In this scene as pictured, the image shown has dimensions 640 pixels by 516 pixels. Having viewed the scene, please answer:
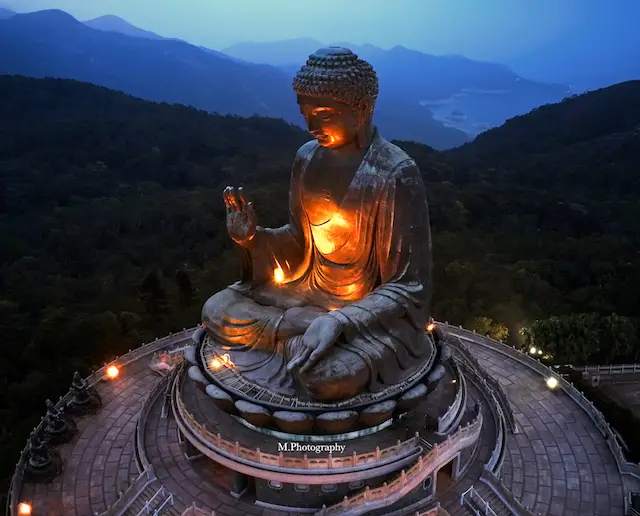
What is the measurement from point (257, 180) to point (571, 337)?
29824 millimetres

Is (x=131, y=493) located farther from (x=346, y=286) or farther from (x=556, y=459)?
(x=556, y=459)

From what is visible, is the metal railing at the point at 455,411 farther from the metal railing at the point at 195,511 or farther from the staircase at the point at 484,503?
the metal railing at the point at 195,511

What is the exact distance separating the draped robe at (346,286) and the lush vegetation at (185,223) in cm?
710

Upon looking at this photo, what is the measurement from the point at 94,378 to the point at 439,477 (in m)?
8.94

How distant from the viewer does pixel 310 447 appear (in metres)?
10.1

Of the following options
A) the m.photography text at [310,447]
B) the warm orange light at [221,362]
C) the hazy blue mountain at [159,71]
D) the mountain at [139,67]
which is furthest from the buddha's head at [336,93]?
the mountain at [139,67]

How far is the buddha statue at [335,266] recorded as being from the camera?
33.7 feet

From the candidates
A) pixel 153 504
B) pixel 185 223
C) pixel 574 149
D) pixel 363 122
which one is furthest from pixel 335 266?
pixel 574 149

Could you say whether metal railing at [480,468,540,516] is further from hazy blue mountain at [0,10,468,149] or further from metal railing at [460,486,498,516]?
hazy blue mountain at [0,10,468,149]

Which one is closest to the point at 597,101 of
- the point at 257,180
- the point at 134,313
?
the point at 257,180

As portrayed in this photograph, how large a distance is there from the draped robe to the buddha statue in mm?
21

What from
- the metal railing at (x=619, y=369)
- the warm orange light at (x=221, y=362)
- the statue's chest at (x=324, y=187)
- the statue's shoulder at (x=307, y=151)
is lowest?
the metal railing at (x=619, y=369)

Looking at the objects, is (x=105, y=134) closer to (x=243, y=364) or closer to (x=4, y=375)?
(x=4, y=375)

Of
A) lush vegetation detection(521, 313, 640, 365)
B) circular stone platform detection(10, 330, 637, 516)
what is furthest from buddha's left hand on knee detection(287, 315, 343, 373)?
lush vegetation detection(521, 313, 640, 365)
